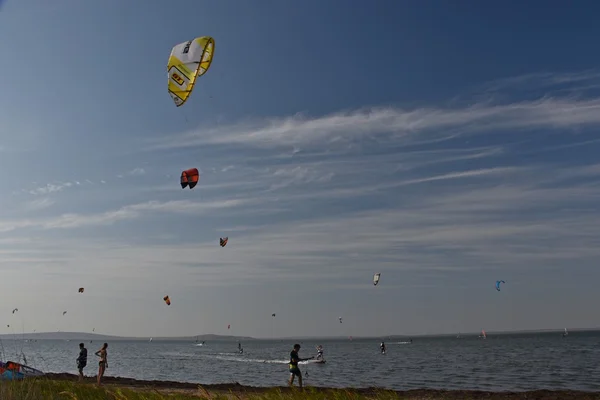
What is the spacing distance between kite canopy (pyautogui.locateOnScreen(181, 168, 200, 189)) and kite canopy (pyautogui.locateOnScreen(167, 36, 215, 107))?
4.26 meters

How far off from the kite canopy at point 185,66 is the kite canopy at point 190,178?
4.26m

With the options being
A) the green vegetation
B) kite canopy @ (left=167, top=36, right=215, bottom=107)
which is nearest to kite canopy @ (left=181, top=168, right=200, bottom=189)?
kite canopy @ (left=167, top=36, right=215, bottom=107)

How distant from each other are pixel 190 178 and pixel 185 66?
5.07m

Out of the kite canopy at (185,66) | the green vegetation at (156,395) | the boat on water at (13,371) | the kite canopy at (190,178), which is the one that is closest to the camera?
the green vegetation at (156,395)

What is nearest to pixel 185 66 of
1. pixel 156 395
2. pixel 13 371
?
pixel 13 371

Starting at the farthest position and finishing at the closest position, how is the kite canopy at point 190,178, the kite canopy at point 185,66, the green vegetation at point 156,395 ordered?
the kite canopy at point 190,178, the kite canopy at point 185,66, the green vegetation at point 156,395

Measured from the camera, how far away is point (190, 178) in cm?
1902

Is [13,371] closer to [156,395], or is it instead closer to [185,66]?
[156,395]

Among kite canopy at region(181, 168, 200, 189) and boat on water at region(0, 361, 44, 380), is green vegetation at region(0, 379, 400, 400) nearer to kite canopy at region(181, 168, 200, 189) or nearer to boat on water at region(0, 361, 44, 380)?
boat on water at region(0, 361, 44, 380)

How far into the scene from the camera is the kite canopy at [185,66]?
1480cm

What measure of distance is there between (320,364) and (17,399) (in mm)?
45202

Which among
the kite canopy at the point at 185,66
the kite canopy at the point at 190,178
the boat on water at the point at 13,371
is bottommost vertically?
the boat on water at the point at 13,371

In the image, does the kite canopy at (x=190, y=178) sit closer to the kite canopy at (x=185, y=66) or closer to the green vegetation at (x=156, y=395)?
the kite canopy at (x=185, y=66)

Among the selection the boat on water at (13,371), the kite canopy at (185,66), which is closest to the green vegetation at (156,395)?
the boat on water at (13,371)
